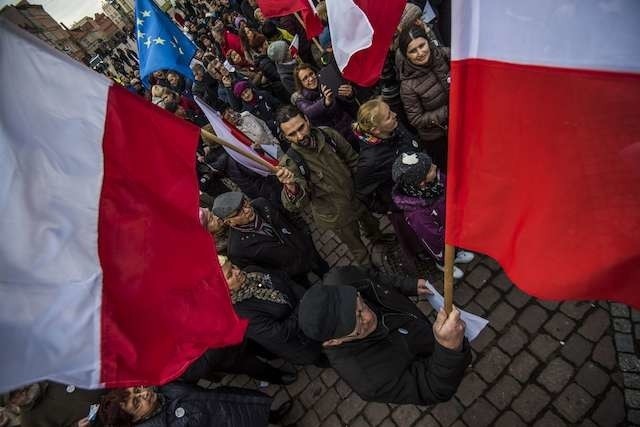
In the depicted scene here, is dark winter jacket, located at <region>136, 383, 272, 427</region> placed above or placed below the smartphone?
below

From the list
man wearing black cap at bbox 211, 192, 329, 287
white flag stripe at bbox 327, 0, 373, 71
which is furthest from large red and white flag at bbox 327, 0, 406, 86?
man wearing black cap at bbox 211, 192, 329, 287

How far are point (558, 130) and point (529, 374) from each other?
2618mm

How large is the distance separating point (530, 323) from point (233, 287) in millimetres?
2756

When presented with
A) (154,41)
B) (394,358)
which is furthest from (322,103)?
(394,358)

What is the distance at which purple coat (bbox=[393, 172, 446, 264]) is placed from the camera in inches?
133

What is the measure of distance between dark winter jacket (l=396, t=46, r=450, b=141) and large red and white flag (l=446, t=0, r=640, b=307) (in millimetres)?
2512

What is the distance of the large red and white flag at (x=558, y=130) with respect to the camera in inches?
58.0

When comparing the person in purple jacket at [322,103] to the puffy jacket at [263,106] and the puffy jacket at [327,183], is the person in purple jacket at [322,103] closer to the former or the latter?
the puffy jacket at [327,183]

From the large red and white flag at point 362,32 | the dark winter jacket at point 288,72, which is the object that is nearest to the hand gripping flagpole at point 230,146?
the large red and white flag at point 362,32

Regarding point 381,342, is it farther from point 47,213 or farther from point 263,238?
point 47,213

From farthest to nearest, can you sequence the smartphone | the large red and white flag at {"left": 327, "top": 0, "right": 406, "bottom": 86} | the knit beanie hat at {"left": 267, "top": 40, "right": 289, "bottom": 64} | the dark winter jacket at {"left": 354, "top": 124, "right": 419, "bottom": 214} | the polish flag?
the polish flag
the knit beanie hat at {"left": 267, "top": 40, "right": 289, "bottom": 64}
the dark winter jacket at {"left": 354, "top": 124, "right": 419, "bottom": 214}
the large red and white flag at {"left": 327, "top": 0, "right": 406, "bottom": 86}
the smartphone

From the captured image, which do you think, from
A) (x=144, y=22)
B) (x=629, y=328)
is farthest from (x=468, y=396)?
(x=144, y=22)

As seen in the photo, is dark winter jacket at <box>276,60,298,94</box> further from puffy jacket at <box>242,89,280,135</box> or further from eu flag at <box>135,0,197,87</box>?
eu flag at <box>135,0,197,87</box>

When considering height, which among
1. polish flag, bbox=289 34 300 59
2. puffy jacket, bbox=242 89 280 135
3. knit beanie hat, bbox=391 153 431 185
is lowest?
puffy jacket, bbox=242 89 280 135
